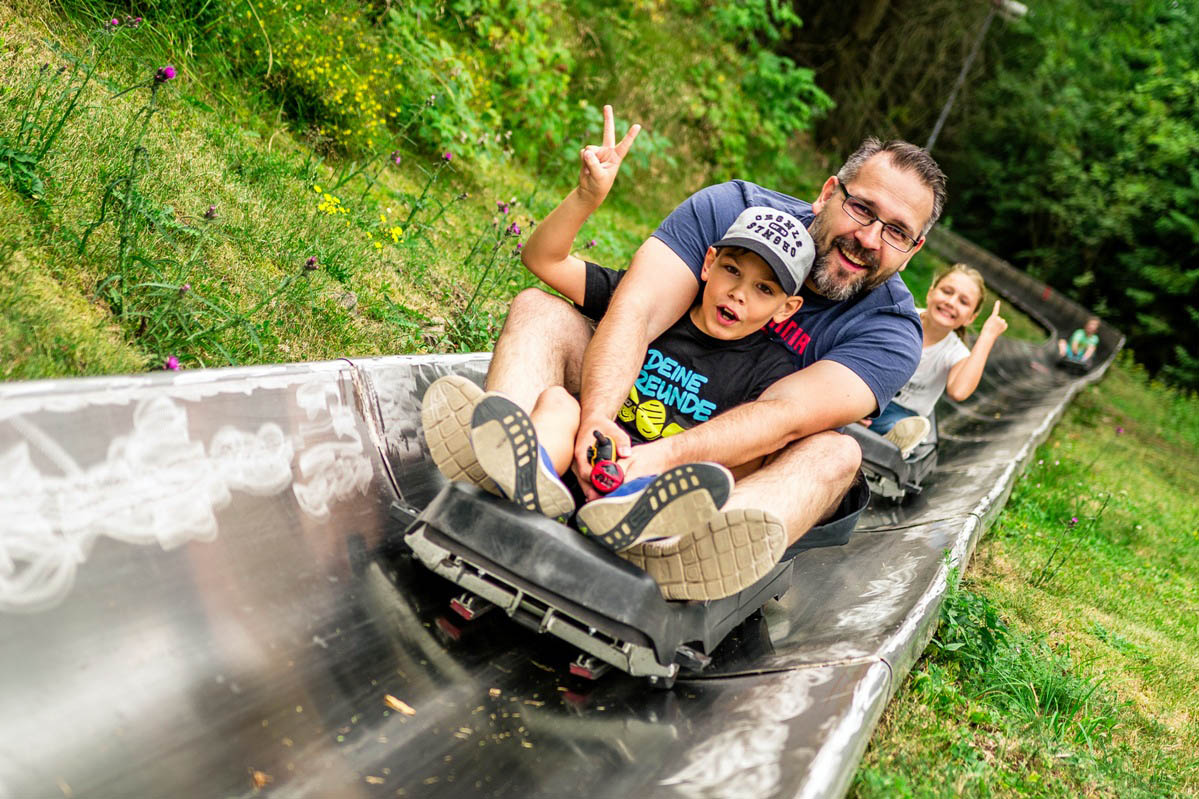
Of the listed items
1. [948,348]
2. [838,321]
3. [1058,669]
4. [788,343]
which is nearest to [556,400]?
[788,343]

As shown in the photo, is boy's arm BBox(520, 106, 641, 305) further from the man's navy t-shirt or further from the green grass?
the green grass

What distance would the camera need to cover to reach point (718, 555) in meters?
2.26

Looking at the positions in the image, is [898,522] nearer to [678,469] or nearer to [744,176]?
[678,469]

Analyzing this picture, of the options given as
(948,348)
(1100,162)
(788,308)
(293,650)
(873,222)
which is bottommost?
(293,650)

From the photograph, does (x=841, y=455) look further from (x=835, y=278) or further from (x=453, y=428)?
(x=453, y=428)

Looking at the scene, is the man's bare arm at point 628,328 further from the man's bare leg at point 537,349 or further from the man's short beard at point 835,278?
the man's short beard at point 835,278

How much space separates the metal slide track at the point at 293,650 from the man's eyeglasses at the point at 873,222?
3.55 ft

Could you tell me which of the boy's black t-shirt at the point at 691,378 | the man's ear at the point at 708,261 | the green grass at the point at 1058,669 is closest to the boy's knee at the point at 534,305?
the boy's black t-shirt at the point at 691,378

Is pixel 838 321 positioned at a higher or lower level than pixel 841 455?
higher

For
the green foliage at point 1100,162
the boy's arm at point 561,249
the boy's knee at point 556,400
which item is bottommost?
the boy's knee at point 556,400

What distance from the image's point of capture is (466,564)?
232cm

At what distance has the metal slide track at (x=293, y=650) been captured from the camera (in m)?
1.70

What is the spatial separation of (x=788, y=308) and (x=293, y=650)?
5.37ft

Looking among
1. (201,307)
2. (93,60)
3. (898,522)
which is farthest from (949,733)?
(93,60)
